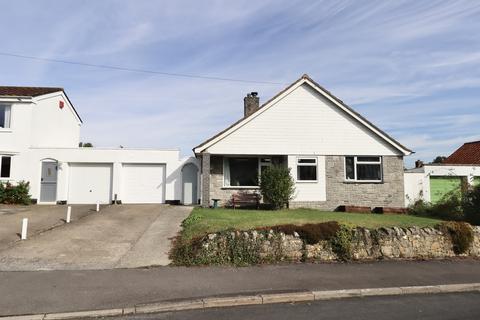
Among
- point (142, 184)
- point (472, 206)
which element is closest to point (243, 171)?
point (142, 184)

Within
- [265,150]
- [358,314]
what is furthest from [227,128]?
[358,314]

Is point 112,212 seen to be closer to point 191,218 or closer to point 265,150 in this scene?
point 191,218

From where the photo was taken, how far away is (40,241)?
10.7 m

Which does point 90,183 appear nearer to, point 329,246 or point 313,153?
point 313,153

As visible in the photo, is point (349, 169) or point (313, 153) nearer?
point (313, 153)

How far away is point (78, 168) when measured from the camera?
2059 centimetres

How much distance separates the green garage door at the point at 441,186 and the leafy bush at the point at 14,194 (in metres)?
22.2

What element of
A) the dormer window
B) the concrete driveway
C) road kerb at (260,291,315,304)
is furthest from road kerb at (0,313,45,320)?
the dormer window

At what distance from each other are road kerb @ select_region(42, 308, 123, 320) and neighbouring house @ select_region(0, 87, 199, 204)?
14.2m

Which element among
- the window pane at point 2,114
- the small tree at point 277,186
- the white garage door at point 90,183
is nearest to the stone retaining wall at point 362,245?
the small tree at point 277,186

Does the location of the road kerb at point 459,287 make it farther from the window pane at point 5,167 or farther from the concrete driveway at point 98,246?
the window pane at point 5,167

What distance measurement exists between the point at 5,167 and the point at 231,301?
59.0 ft

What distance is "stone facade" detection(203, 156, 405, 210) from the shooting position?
19.0 m

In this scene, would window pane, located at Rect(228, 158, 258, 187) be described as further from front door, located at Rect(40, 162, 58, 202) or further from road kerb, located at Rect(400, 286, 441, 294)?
road kerb, located at Rect(400, 286, 441, 294)
